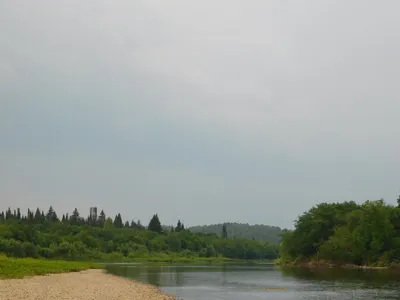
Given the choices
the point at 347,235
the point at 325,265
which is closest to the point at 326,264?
the point at 325,265

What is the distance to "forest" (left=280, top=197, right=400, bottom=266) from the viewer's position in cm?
12206

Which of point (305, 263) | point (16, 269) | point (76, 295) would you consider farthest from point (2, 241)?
point (76, 295)

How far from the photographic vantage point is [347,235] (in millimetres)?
132125

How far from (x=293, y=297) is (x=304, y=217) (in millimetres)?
109291

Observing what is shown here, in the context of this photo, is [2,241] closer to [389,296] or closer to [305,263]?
[305,263]

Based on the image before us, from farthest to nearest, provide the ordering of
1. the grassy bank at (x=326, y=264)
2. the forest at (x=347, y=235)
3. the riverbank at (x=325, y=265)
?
the forest at (x=347, y=235), the grassy bank at (x=326, y=264), the riverbank at (x=325, y=265)

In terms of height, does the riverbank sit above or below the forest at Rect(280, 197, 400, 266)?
below

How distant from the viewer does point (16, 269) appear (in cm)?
6384

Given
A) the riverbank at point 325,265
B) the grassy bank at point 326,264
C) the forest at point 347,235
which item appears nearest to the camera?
the riverbank at point 325,265

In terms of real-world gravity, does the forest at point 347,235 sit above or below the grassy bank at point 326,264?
above

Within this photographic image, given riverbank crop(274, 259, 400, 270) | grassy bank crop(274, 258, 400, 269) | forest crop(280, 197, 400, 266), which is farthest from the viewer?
forest crop(280, 197, 400, 266)

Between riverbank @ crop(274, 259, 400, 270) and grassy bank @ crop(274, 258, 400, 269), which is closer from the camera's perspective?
riverbank @ crop(274, 259, 400, 270)

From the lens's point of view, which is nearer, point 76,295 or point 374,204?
point 76,295

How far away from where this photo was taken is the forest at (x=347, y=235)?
400 feet
